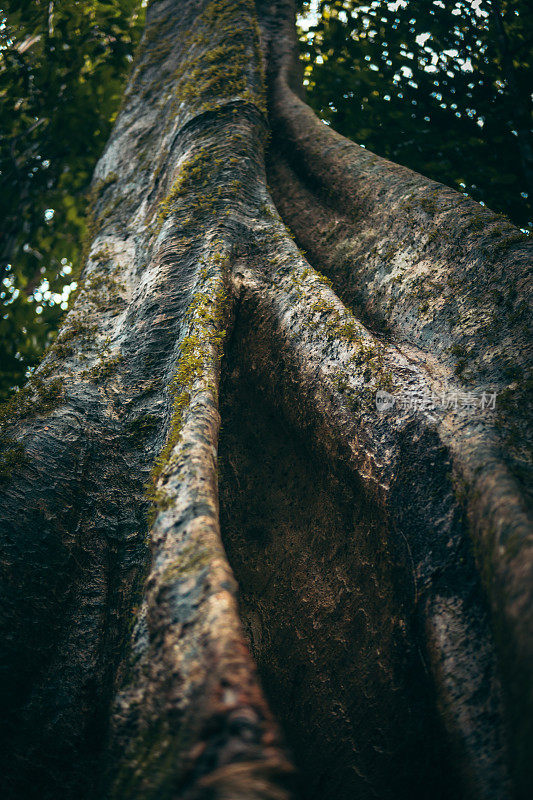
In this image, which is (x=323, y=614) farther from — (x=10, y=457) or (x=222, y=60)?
(x=222, y=60)

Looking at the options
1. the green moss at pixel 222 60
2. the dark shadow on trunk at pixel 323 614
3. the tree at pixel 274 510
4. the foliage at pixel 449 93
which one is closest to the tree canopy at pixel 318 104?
the foliage at pixel 449 93

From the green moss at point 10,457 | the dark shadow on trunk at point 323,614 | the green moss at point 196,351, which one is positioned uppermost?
the green moss at point 196,351

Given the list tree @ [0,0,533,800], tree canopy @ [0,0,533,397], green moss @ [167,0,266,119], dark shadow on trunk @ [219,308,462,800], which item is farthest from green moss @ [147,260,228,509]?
tree canopy @ [0,0,533,397]

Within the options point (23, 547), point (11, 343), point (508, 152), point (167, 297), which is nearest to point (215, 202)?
point (167, 297)

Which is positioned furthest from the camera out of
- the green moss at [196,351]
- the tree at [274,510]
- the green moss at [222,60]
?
the green moss at [222,60]

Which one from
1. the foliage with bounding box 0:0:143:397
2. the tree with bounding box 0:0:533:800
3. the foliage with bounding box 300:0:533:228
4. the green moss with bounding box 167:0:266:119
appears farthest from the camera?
the foliage with bounding box 0:0:143:397

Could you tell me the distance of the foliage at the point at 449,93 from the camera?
5.32 meters

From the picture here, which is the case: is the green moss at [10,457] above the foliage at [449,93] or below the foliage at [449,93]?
below

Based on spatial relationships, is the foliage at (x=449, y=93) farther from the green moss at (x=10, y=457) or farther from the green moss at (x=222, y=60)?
the green moss at (x=10, y=457)

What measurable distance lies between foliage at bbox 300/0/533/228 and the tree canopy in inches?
0.5

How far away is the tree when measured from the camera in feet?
5.19

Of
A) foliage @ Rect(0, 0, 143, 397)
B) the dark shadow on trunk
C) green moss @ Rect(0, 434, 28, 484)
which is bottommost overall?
the dark shadow on trunk

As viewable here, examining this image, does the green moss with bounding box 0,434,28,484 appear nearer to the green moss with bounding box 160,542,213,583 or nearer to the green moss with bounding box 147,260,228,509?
the green moss with bounding box 147,260,228,509

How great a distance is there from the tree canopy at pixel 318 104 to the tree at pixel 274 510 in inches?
102
